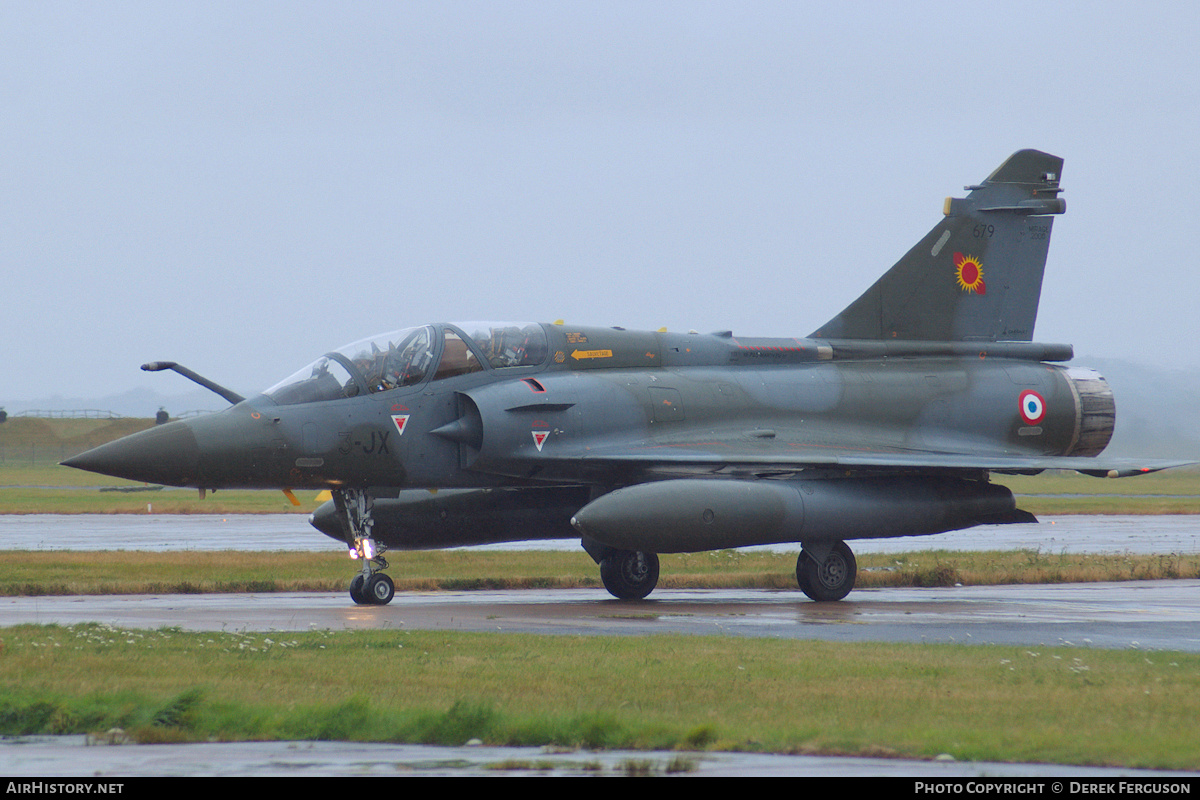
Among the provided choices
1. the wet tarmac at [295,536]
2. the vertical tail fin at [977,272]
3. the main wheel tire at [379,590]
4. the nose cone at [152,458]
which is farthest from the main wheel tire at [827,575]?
the wet tarmac at [295,536]

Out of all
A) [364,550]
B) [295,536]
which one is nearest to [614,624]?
[364,550]

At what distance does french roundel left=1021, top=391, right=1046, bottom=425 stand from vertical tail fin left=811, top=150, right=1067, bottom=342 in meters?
1.18

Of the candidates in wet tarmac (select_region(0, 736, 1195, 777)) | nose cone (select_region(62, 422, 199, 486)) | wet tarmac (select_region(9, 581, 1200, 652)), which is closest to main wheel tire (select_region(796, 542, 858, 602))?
wet tarmac (select_region(9, 581, 1200, 652))

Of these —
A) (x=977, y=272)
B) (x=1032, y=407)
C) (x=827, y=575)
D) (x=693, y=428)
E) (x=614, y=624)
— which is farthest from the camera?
(x=977, y=272)

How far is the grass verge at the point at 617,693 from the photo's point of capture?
667cm

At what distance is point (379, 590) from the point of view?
49.8 feet

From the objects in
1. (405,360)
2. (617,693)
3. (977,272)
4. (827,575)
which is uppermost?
(977,272)

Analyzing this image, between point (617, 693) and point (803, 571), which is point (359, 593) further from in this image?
point (617, 693)

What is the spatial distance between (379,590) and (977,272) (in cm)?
1042

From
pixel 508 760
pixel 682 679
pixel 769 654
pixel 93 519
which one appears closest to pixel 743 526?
pixel 769 654

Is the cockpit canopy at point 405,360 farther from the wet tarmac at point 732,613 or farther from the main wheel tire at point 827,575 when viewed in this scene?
the main wheel tire at point 827,575

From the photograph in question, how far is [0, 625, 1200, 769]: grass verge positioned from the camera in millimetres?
6672
